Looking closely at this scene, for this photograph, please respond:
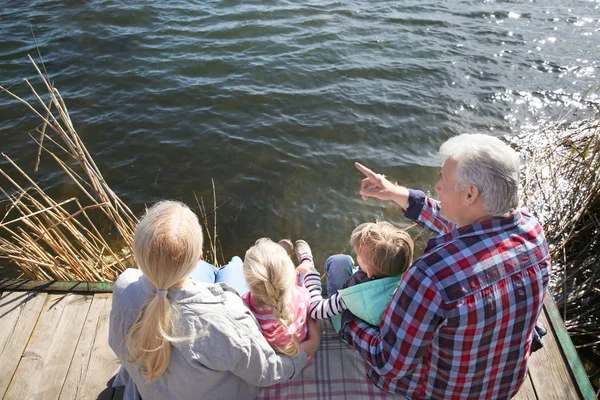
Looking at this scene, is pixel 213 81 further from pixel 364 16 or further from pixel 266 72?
pixel 364 16

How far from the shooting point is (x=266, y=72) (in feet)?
24.3

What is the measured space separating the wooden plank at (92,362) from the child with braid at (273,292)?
40.3 inches

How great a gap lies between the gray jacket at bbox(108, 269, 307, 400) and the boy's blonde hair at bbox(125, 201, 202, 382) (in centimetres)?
7

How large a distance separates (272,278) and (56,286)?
73.8 inches

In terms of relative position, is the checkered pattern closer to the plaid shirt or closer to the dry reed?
the plaid shirt

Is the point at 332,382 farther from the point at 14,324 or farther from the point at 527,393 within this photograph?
the point at 14,324

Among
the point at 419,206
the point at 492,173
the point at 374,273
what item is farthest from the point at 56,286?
the point at 492,173

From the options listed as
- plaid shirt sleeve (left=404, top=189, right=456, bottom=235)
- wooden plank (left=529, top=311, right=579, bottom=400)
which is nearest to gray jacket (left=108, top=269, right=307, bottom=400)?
plaid shirt sleeve (left=404, top=189, right=456, bottom=235)

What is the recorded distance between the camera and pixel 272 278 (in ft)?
7.84

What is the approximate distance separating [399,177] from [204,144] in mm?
2519

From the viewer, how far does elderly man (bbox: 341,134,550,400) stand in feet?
6.26

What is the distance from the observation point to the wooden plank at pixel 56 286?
334 cm

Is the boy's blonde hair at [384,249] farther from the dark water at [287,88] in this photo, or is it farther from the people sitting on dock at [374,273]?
the dark water at [287,88]

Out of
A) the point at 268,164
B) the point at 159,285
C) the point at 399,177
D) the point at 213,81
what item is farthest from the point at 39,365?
the point at 213,81
